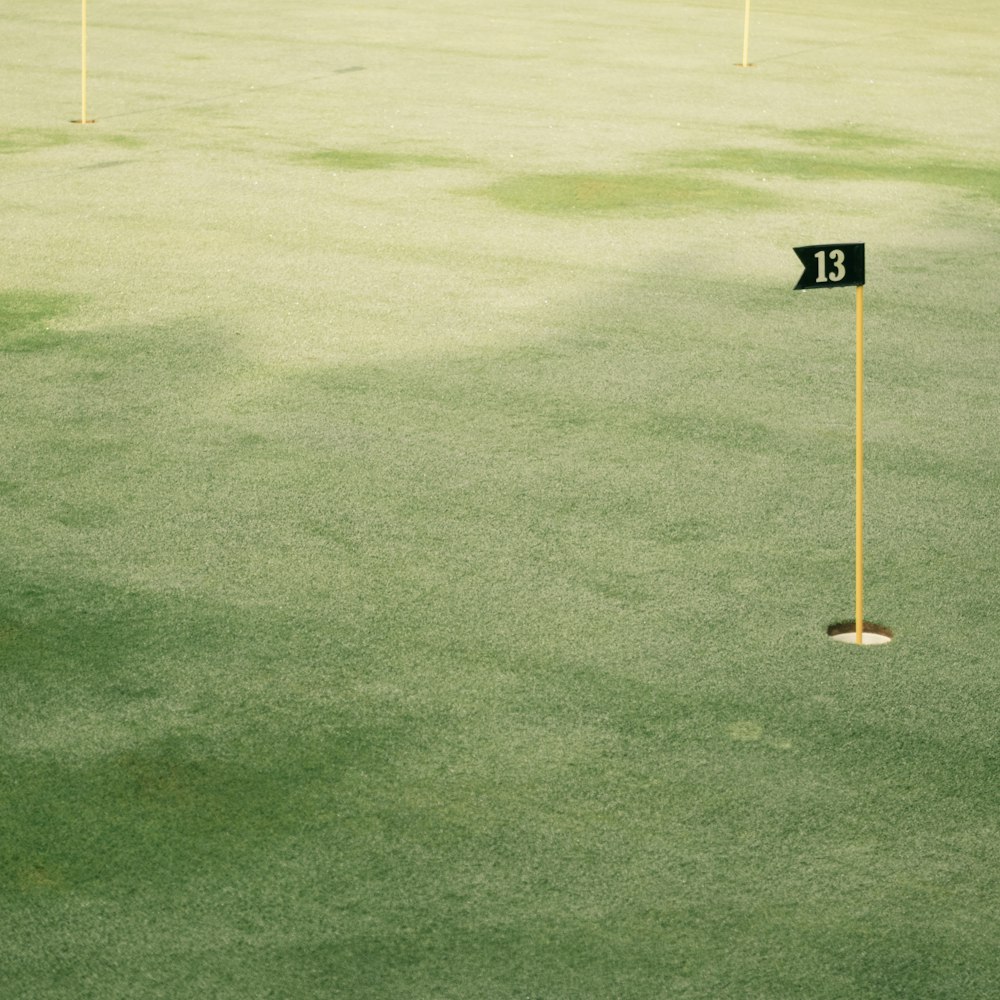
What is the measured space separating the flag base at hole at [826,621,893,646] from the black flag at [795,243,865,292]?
0.98 meters

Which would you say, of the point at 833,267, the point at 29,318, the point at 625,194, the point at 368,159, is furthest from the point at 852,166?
the point at 833,267

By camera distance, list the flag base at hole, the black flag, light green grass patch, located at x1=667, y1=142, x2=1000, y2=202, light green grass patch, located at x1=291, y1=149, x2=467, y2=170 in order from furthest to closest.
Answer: light green grass patch, located at x1=291, y1=149, x2=467, y2=170
light green grass patch, located at x1=667, y1=142, x2=1000, y2=202
the flag base at hole
the black flag

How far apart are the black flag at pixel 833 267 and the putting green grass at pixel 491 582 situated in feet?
3.21

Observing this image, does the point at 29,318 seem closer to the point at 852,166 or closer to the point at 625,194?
the point at 625,194

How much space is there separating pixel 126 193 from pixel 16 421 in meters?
4.04

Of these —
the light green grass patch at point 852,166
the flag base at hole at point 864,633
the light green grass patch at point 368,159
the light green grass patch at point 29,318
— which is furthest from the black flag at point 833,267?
the light green grass patch at point 368,159

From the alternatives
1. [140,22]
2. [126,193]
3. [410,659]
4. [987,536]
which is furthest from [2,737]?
[140,22]

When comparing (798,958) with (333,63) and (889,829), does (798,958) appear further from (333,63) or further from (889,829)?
(333,63)

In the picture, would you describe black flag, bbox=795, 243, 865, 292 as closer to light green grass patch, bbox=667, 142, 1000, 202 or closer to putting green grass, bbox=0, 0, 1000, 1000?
putting green grass, bbox=0, 0, 1000, 1000

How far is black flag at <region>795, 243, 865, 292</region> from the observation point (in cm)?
439

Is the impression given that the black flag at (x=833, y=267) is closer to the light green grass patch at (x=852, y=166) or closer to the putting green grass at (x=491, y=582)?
the putting green grass at (x=491, y=582)

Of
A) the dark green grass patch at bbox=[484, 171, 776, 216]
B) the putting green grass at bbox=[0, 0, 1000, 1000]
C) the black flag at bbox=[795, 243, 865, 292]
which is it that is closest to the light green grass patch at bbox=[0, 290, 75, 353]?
the putting green grass at bbox=[0, 0, 1000, 1000]

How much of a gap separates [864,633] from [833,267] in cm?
104

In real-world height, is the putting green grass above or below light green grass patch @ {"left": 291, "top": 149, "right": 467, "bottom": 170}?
below
